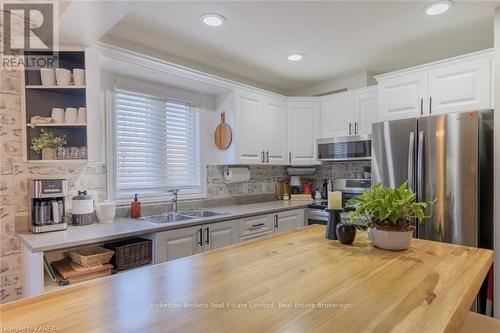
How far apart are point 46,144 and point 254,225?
1895 millimetres

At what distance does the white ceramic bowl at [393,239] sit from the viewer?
134cm

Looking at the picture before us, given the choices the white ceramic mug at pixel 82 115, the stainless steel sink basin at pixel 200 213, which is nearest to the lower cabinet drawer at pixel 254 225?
the stainless steel sink basin at pixel 200 213

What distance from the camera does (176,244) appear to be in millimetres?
2264

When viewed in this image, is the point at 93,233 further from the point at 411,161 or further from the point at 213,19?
the point at 411,161

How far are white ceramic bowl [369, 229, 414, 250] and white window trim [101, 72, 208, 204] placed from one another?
220cm

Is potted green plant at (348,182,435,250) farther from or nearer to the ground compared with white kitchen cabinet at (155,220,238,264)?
farther from the ground

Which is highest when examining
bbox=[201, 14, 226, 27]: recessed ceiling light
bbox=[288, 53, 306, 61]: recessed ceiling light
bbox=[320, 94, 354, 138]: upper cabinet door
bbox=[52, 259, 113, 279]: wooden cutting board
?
bbox=[288, 53, 306, 61]: recessed ceiling light

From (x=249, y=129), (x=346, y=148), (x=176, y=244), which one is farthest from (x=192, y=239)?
(x=346, y=148)

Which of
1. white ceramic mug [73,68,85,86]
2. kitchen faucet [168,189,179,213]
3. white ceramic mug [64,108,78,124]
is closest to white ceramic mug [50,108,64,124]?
white ceramic mug [64,108,78,124]

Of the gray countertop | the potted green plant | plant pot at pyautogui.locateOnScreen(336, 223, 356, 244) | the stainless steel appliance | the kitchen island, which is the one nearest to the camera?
the kitchen island

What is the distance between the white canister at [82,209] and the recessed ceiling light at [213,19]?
1.68 m

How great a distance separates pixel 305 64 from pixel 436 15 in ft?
4.42

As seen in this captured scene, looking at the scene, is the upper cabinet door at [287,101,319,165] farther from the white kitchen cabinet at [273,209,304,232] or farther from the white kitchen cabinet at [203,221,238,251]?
the white kitchen cabinet at [203,221,238,251]

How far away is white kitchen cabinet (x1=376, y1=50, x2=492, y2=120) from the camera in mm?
2375
